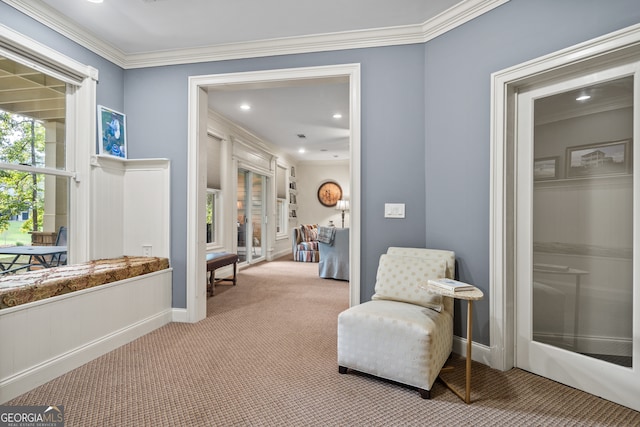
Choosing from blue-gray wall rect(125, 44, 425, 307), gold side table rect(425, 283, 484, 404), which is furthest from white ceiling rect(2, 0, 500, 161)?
gold side table rect(425, 283, 484, 404)

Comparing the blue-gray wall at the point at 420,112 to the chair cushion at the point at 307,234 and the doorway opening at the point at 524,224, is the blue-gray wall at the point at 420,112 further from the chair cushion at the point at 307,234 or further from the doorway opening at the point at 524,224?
the chair cushion at the point at 307,234

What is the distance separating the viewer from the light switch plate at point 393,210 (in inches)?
111

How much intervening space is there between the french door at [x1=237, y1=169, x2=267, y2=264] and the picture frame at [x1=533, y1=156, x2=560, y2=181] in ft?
17.1

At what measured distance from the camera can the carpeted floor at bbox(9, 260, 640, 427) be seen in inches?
68.4

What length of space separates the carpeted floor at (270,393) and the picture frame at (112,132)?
1.75 metres

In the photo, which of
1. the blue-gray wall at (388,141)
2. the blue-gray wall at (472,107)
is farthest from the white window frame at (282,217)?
the blue-gray wall at (472,107)

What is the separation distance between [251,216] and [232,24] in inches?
180

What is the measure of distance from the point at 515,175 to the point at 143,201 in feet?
10.7

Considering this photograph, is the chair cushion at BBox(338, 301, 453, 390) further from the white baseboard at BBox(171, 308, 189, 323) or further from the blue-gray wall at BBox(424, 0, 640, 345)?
the white baseboard at BBox(171, 308, 189, 323)

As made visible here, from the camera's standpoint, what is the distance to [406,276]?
2.36 m

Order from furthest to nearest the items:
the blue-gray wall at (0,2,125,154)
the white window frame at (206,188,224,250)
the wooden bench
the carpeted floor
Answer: the white window frame at (206,188,224,250) < the wooden bench < the blue-gray wall at (0,2,125,154) < the carpeted floor

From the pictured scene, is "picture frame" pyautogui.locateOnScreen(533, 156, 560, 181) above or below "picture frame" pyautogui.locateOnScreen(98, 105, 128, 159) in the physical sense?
below

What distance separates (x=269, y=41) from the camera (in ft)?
9.91

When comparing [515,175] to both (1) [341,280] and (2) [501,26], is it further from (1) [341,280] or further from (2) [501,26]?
(1) [341,280]
